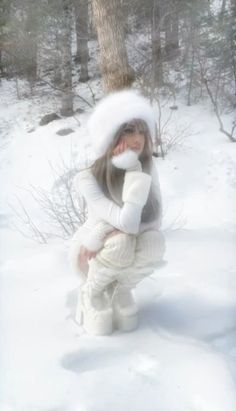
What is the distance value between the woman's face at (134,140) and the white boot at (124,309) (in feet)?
0.96

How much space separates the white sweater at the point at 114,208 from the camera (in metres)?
0.89

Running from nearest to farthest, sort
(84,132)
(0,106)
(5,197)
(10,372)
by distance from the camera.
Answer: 1. (10,372)
2. (84,132)
3. (0,106)
4. (5,197)

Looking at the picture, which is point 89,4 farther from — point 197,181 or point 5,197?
A: point 5,197

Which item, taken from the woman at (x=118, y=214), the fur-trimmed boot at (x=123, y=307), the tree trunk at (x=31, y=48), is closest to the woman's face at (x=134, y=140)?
the woman at (x=118, y=214)

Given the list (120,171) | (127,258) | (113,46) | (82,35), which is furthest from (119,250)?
(82,35)

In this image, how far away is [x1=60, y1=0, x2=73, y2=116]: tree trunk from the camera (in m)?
1.17

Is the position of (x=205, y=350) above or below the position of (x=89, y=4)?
below

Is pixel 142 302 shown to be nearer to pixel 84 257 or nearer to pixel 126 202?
pixel 84 257

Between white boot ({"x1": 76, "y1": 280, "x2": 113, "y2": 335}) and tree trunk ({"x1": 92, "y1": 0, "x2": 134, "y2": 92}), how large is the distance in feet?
1.42

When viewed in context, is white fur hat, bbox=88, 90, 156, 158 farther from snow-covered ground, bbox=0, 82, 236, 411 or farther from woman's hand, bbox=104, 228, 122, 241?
snow-covered ground, bbox=0, 82, 236, 411

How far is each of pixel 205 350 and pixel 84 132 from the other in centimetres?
62

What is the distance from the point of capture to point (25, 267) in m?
1.31

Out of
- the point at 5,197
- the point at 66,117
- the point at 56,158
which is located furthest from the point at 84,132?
the point at 5,197

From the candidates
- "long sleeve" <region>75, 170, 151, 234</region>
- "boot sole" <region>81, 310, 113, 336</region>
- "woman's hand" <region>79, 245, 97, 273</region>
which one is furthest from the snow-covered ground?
"long sleeve" <region>75, 170, 151, 234</region>
